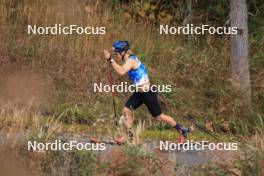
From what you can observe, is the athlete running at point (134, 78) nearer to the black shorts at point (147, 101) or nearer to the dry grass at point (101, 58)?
the black shorts at point (147, 101)

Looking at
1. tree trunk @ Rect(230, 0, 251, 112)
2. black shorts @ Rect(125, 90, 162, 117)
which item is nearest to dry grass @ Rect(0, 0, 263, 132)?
tree trunk @ Rect(230, 0, 251, 112)

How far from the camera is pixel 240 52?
1564 centimetres

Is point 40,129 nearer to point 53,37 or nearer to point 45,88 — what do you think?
point 45,88

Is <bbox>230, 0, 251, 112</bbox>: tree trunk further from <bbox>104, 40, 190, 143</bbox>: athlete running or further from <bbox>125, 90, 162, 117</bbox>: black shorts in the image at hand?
<bbox>125, 90, 162, 117</bbox>: black shorts

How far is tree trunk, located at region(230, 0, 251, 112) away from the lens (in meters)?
15.4

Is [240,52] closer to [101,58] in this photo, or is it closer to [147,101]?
[101,58]

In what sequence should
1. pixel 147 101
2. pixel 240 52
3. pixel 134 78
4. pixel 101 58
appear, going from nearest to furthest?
pixel 134 78 → pixel 147 101 → pixel 240 52 → pixel 101 58

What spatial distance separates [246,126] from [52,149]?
5.49 meters

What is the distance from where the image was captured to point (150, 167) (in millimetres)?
9539

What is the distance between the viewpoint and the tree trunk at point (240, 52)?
15359mm

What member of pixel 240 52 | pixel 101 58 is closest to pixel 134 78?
pixel 240 52

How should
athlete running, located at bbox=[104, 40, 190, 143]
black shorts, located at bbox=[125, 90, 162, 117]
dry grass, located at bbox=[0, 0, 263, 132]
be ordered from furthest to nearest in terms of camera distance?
dry grass, located at bbox=[0, 0, 263, 132] < black shorts, located at bbox=[125, 90, 162, 117] < athlete running, located at bbox=[104, 40, 190, 143]

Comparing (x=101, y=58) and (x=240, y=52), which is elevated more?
(x=101, y=58)

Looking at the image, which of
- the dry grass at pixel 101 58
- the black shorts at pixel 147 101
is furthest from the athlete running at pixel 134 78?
the dry grass at pixel 101 58
